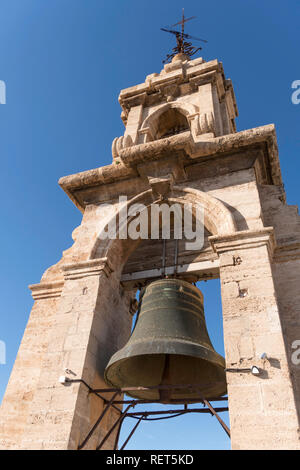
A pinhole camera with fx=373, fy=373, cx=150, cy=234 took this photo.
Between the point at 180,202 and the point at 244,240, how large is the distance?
1425 mm

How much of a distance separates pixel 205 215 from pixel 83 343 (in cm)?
251

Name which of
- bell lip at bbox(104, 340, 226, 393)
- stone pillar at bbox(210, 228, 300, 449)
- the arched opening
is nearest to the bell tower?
stone pillar at bbox(210, 228, 300, 449)

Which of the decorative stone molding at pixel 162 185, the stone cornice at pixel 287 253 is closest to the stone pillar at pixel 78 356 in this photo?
the decorative stone molding at pixel 162 185

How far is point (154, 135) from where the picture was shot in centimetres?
838

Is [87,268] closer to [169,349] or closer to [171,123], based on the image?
[169,349]

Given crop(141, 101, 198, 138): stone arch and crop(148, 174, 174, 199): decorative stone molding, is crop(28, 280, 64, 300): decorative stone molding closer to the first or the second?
crop(148, 174, 174, 199): decorative stone molding

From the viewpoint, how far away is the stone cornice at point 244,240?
4.76 meters

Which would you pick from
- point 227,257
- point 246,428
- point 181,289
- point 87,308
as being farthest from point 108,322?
point 246,428

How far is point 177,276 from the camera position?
639cm

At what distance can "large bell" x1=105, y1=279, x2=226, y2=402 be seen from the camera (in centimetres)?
427

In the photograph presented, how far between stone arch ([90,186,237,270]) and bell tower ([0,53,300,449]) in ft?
0.06

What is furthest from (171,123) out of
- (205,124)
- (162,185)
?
(162,185)

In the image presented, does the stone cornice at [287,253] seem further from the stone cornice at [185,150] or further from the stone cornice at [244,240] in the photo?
the stone cornice at [185,150]

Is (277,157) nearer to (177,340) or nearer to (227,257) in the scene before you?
(227,257)
